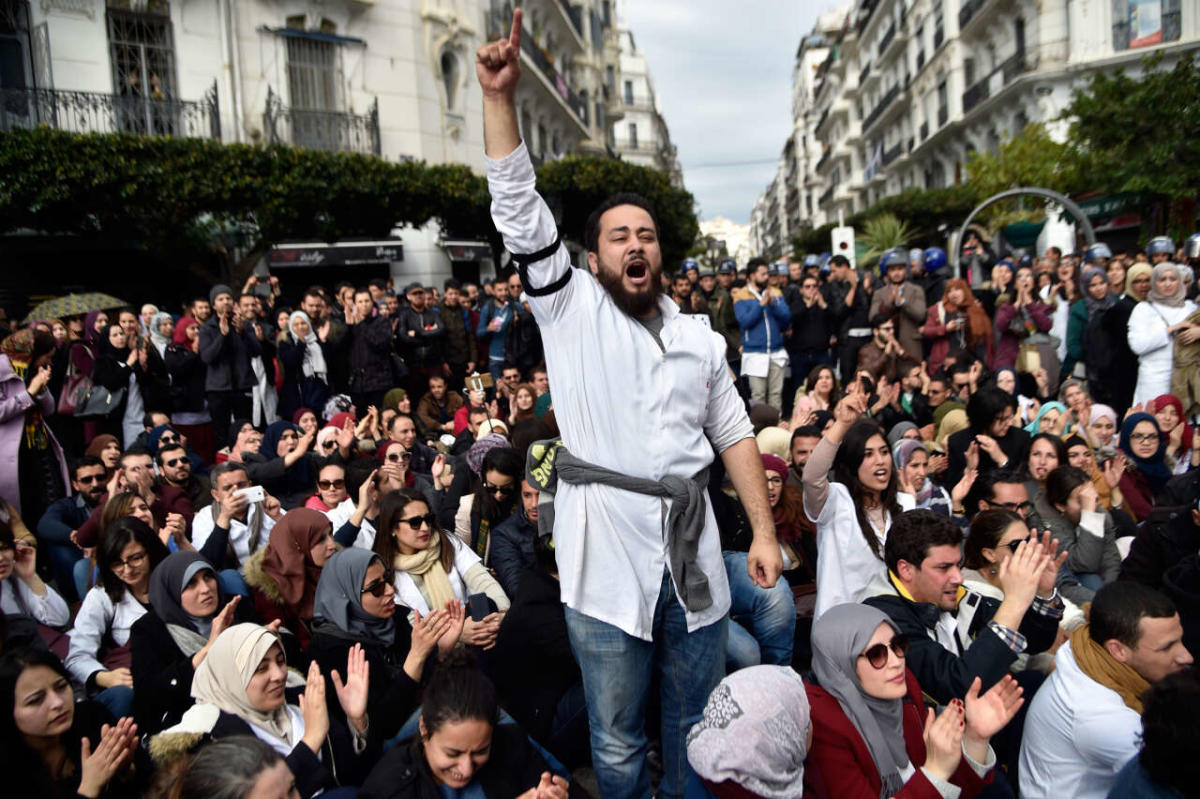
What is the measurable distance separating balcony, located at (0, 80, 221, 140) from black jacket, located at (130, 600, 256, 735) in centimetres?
1337

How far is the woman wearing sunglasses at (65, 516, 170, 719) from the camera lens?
402cm

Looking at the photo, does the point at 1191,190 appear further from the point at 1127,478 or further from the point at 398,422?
the point at 398,422

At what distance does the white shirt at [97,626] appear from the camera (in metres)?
3.93

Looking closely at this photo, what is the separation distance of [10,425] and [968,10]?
1539 inches

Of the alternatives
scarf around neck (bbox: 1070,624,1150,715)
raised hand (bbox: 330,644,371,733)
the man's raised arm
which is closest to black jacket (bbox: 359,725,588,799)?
raised hand (bbox: 330,644,371,733)

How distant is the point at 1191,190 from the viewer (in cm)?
1479

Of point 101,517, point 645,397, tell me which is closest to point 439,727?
point 645,397

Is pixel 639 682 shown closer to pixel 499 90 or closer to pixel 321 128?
pixel 499 90

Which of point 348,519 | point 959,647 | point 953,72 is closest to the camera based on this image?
point 959,647

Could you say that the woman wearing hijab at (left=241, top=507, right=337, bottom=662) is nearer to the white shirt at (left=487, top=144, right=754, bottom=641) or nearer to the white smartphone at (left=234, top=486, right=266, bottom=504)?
the white smartphone at (left=234, top=486, right=266, bottom=504)

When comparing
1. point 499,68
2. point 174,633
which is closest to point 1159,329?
point 499,68

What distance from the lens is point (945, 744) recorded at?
246 centimetres

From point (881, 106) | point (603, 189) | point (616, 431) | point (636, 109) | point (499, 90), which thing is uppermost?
point (636, 109)

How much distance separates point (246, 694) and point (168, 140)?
13.4m
